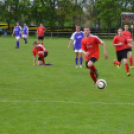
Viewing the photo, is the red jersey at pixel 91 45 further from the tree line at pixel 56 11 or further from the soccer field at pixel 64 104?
the tree line at pixel 56 11

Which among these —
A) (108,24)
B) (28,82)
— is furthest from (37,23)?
(28,82)

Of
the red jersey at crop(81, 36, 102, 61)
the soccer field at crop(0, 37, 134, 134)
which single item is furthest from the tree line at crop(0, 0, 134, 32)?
the red jersey at crop(81, 36, 102, 61)

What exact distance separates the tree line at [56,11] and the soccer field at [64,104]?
47.4 m

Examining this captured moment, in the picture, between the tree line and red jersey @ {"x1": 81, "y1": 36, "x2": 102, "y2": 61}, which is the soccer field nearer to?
red jersey @ {"x1": 81, "y1": 36, "x2": 102, "y2": 61}

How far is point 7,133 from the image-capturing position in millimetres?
5488

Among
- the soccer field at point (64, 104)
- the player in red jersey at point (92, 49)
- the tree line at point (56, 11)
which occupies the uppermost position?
the tree line at point (56, 11)

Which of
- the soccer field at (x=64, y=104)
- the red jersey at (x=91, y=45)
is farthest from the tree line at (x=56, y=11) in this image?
the red jersey at (x=91, y=45)

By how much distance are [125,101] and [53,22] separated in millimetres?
52395

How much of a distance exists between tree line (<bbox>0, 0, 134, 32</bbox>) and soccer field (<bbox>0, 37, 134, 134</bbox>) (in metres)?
47.4

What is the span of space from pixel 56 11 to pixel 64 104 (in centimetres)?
5433

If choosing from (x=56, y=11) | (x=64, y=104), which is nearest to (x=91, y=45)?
(x=64, y=104)

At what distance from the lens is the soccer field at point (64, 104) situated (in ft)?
19.1

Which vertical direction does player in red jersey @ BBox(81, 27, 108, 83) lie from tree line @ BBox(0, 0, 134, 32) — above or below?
below

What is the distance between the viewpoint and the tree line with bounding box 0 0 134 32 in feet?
195
